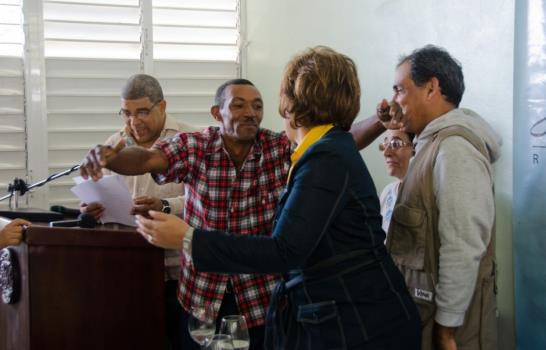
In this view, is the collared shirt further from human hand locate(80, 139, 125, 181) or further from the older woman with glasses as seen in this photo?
the older woman with glasses

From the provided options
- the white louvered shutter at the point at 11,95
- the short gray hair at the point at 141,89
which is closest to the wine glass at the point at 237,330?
the short gray hair at the point at 141,89

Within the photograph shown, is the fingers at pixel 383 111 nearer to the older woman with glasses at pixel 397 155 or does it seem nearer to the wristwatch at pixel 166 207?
the older woman with glasses at pixel 397 155

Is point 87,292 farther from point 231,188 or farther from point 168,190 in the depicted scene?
point 168,190

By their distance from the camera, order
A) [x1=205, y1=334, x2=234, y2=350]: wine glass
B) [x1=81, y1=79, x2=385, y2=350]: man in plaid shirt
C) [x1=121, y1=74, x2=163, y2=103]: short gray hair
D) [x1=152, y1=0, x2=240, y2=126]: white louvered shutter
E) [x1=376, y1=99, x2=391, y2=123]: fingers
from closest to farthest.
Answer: [x1=205, y1=334, x2=234, y2=350]: wine glass, [x1=81, y1=79, x2=385, y2=350]: man in plaid shirt, [x1=376, y1=99, x2=391, y2=123]: fingers, [x1=121, y1=74, x2=163, y2=103]: short gray hair, [x1=152, y1=0, x2=240, y2=126]: white louvered shutter

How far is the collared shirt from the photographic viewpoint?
2.67 m

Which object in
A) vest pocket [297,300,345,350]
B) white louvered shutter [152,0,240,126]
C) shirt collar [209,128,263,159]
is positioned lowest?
vest pocket [297,300,345,350]

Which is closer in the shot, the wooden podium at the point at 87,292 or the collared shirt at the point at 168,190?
the wooden podium at the point at 87,292

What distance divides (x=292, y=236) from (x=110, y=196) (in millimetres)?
1049

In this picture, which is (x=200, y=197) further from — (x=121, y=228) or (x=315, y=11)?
(x=315, y=11)

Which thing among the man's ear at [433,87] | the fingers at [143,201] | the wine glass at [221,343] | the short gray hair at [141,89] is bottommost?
the wine glass at [221,343]

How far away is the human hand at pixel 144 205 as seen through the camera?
231 cm

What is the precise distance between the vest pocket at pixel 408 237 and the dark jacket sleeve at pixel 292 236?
459 millimetres

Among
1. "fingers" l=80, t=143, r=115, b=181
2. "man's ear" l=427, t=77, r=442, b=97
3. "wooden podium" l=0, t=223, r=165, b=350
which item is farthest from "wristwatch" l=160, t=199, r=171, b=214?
"man's ear" l=427, t=77, r=442, b=97

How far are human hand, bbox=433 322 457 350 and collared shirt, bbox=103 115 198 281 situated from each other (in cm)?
116
